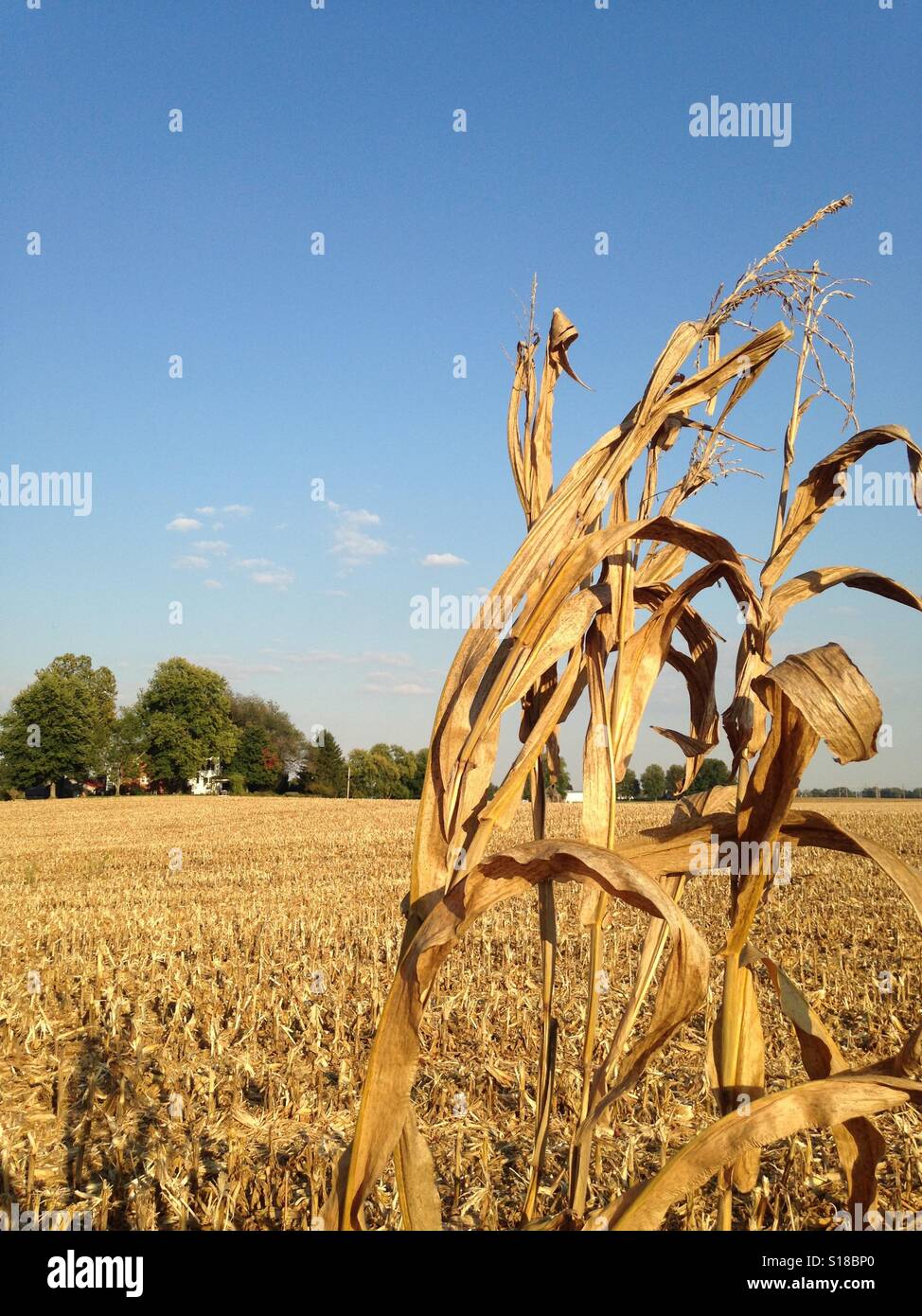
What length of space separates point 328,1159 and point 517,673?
3.31 m

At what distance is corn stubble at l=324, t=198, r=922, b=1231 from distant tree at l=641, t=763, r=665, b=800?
236 ft

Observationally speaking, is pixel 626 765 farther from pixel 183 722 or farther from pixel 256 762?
pixel 256 762

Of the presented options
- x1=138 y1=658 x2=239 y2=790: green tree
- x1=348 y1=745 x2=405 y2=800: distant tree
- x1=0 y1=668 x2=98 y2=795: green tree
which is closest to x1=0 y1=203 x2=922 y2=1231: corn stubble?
x1=0 y1=668 x2=98 y2=795: green tree

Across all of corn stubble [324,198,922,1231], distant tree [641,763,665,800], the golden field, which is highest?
corn stubble [324,198,922,1231]

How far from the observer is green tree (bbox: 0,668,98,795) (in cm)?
6172

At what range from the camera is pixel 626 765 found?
2.16m

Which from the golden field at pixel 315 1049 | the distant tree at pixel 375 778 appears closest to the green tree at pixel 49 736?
the distant tree at pixel 375 778

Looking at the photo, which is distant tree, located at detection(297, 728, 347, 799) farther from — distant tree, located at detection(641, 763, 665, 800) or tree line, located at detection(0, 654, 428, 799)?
distant tree, located at detection(641, 763, 665, 800)

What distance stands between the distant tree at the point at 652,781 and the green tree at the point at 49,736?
43.9 metres

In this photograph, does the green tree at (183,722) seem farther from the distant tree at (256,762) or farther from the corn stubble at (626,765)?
the corn stubble at (626,765)

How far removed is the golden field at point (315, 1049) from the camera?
382cm

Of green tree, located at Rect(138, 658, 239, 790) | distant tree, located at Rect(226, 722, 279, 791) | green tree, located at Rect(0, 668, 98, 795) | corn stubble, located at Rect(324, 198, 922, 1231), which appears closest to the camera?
corn stubble, located at Rect(324, 198, 922, 1231)
